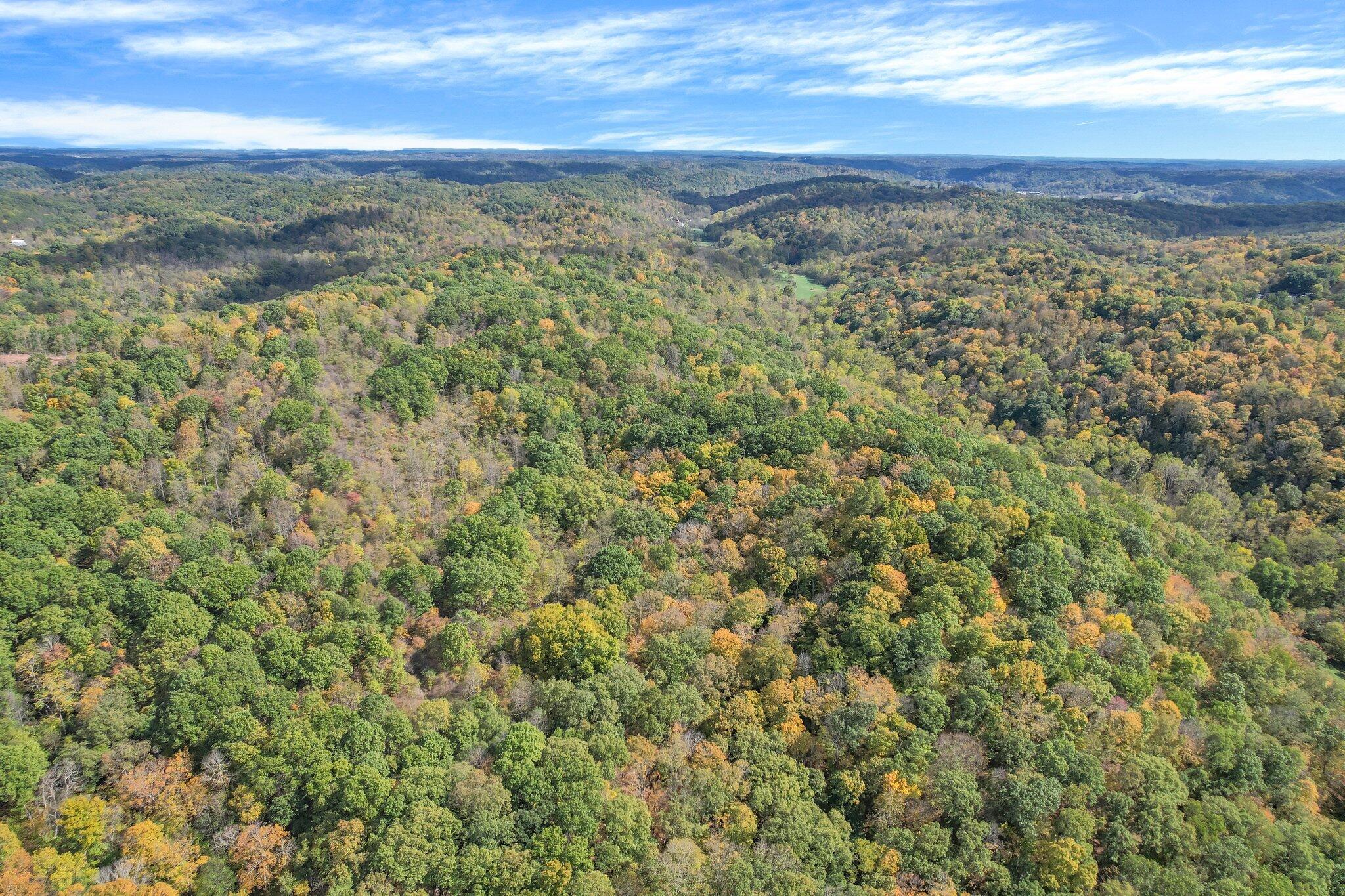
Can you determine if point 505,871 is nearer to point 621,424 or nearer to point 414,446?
point 414,446

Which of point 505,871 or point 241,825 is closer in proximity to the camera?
point 505,871

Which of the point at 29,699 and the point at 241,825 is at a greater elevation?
the point at 29,699

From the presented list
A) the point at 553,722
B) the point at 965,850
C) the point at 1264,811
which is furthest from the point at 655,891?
the point at 1264,811

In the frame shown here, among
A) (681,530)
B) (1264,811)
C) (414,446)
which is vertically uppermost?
(414,446)

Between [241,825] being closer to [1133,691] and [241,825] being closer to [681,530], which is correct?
[681,530]

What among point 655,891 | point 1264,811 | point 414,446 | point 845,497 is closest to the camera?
point 655,891

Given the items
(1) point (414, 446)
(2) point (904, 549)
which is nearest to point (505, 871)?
(2) point (904, 549)

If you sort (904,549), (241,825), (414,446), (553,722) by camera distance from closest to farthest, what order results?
(241,825), (553,722), (904,549), (414,446)
